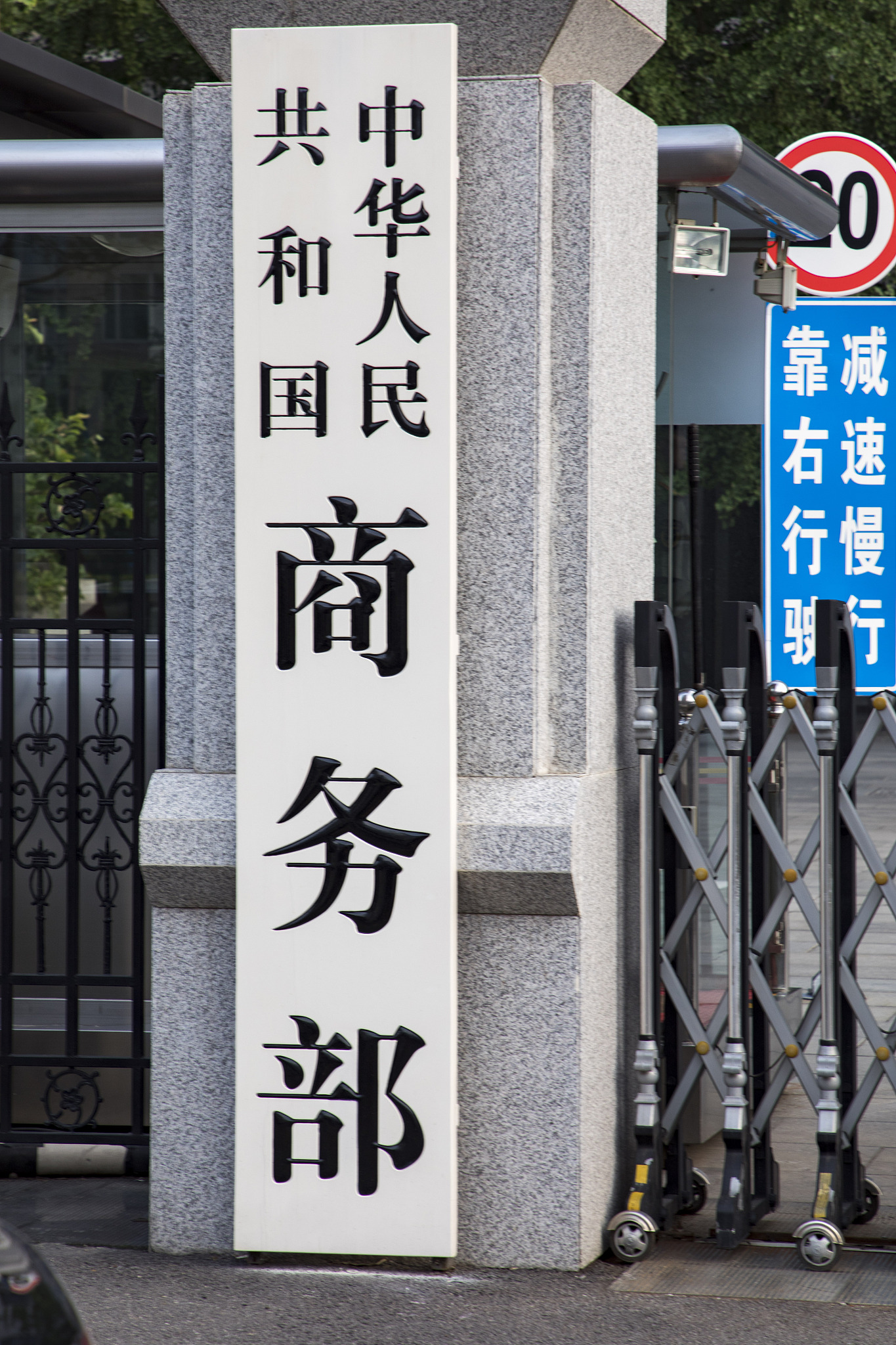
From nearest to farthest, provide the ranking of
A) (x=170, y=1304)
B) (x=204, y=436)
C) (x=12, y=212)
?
1. (x=170, y=1304)
2. (x=204, y=436)
3. (x=12, y=212)

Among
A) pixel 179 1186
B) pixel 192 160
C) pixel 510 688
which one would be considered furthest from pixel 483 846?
pixel 192 160

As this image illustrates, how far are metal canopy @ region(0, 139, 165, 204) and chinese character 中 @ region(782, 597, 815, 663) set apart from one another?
91.5 inches

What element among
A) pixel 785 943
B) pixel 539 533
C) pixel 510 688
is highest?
pixel 539 533

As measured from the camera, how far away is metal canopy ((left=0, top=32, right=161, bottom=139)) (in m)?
6.60

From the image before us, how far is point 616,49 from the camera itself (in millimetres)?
4352

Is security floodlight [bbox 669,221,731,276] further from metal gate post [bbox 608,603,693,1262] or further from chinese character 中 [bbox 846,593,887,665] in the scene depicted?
metal gate post [bbox 608,603,693,1262]

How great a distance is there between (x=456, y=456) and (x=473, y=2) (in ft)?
3.48

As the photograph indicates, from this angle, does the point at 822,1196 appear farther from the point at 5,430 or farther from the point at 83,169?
the point at 83,169

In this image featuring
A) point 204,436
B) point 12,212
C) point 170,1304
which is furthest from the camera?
point 12,212

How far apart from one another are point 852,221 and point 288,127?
3276 millimetres

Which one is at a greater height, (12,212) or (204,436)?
(12,212)

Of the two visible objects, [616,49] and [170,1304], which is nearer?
[170,1304]

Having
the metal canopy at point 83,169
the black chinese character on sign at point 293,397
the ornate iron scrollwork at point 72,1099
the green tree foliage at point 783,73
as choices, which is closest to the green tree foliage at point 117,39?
the green tree foliage at point 783,73

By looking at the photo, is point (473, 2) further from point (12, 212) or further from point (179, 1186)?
point (179, 1186)
